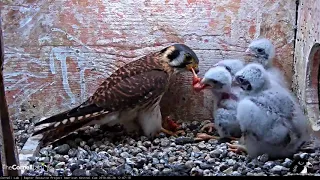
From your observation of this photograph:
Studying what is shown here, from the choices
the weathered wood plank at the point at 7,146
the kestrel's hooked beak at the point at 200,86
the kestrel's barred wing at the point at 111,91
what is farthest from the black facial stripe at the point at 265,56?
the weathered wood plank at the point at 7,146

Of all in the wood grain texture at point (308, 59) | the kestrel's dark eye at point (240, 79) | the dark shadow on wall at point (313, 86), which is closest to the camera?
the kestrel's dark eye at point (240, 79)

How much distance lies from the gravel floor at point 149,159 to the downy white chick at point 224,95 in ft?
0.33

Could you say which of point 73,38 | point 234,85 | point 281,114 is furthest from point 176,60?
point 281,114

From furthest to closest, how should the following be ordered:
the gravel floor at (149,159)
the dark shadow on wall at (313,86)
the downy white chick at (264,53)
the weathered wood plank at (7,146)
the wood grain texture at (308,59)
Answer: the downy white chick at (264,53) → the dark shadow on wall at (313,86) → the wood grain texture at (308,59) → the gravel floor at (149,159) → the weathered wood plank at (7,146)

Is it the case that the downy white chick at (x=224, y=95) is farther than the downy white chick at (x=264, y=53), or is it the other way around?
the downy white chick at (x=264, y=53)

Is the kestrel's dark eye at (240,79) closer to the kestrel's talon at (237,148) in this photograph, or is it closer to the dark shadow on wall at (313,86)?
the kestrel's talon at (237,148)

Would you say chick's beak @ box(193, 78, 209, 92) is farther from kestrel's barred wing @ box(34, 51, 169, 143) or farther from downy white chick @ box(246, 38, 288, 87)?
downy white chick @ box(246, 38, 288, 87)

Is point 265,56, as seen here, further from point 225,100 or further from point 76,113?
point 76,113

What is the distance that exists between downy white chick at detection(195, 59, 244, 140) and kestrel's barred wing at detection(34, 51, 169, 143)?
268mm

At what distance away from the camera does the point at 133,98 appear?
3271 mm

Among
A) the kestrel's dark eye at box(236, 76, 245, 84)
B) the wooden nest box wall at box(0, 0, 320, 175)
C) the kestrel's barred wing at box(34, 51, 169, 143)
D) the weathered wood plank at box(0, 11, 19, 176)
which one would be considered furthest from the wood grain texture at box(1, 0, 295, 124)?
the weathered wood plank at box(0, 11, 19, 176)

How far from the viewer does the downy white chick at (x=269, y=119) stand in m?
2.76

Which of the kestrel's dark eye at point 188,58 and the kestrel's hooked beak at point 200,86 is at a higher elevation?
the kestrel's dark eye at point 188,58

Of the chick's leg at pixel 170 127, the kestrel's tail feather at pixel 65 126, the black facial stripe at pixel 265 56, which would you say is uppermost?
the black facial stripe at pixel 265 56
